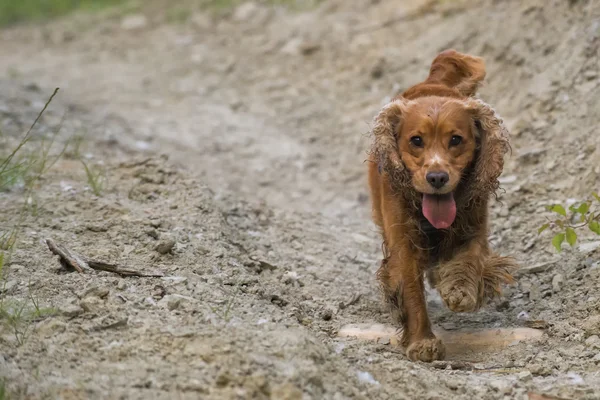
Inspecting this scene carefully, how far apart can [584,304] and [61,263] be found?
268 cm

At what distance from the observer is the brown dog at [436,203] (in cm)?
416

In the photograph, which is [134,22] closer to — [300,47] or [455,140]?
[300,47]

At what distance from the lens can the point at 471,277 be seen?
4.23 metres

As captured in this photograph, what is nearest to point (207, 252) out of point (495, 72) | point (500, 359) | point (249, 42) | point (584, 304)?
point (500, 359)

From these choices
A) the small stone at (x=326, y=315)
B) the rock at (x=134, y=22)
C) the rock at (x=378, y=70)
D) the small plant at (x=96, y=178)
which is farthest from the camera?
the rock at (x=134, y=22)

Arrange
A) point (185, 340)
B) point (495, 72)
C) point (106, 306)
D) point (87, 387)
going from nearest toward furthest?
point (87, 387)
point (185, 340)
point (106, 306)
point (495, 72)

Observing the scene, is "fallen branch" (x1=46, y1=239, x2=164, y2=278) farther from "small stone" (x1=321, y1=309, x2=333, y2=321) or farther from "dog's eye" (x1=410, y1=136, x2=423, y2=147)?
"dog's eye" (x1=410, y1=136, x2=423, y2=147)

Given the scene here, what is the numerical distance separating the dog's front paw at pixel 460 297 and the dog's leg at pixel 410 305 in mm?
167

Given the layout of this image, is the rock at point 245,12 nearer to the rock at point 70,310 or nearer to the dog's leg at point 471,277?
the dog's leg at point 471,277

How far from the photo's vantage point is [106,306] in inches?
145

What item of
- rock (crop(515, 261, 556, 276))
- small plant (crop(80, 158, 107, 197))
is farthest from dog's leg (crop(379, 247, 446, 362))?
small plant (crop(80, 158, 107, 197))

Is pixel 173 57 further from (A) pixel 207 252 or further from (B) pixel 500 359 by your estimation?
(B) pixel 500 359

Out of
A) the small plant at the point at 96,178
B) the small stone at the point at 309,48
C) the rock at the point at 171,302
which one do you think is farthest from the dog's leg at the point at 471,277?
the small stone at the point at 309,48

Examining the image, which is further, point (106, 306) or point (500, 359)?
point (500, 359)
